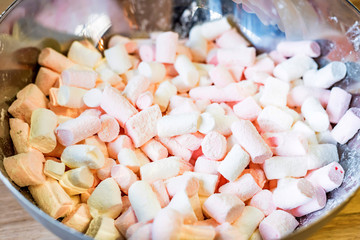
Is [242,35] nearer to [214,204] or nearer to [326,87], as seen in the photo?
[326,87]

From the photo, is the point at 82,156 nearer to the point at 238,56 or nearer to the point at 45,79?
the point at 45,79

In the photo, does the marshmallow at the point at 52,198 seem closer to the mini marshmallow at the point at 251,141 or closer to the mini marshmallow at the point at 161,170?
the mini marshmallow at the point at 161,170

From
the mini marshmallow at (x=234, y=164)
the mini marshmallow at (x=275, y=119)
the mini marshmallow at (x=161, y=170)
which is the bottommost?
the mini marshmallow at (x=161, y=170)

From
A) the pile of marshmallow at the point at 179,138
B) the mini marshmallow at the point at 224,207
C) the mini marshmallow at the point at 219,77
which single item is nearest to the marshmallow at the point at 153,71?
the pile of marshmallow at the point at 179,138

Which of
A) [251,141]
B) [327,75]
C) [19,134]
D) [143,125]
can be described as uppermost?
[327,75]

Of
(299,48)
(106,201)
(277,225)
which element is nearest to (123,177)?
(106,201)

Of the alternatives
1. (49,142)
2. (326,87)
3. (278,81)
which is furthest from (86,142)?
(326,87)

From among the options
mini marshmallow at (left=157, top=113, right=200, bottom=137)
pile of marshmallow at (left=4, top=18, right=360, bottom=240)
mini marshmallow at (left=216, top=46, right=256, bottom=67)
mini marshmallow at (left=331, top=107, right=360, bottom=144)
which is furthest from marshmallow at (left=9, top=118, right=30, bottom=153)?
mini marshmallow at (left=331, top=107, right=360, bottom=144)
